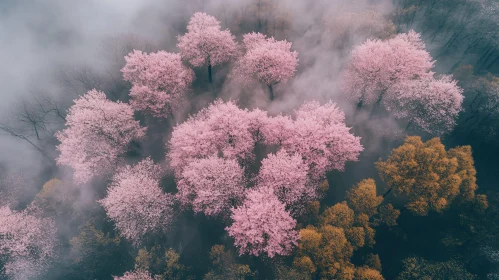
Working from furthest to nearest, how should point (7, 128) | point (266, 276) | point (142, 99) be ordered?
point (7, 128) → point (142, 99) → point (266, 276)

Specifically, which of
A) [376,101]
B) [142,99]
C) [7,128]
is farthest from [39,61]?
[376,101]

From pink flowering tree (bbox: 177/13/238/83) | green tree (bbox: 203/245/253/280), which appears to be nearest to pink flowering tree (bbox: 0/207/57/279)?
green tree (bbox: 203/245/253/280)

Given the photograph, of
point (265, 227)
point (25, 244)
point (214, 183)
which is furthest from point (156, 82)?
point (25, 244)

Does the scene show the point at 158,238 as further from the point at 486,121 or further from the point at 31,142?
the point at 486,121

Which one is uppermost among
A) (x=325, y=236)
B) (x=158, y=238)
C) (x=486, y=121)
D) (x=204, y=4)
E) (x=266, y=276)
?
(x=204, y=4)

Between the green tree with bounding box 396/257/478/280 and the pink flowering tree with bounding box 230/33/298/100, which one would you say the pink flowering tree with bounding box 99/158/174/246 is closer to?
the pink flowering tree with bounding box 230/33/298/100

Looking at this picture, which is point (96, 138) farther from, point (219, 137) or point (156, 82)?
point (219, 137)

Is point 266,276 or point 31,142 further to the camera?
point 31,142
